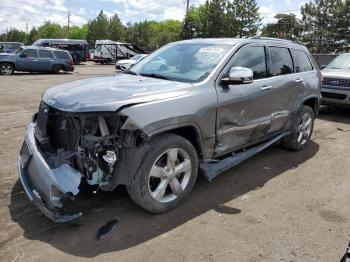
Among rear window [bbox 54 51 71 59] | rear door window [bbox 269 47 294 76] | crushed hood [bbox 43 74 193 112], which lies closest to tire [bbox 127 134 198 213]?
crushed hood [bbox 43 74 193 112]

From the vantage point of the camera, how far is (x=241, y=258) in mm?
3326

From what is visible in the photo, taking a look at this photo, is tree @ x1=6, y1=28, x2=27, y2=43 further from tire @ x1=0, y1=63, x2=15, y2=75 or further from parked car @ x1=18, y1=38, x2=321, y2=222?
parked car @ x1=18, y1=38, x2=321, y2=222

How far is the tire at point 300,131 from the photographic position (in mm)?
6090

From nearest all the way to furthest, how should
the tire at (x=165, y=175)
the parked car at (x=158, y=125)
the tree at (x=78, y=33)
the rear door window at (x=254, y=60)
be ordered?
the parked car at (x=158, y=125), the tire at (x=165, y=175), the rear door window at (x=254, y=60), the tree at (x=78, y=33)

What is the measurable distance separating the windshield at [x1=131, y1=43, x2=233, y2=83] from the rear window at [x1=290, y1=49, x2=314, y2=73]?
5.77 feet

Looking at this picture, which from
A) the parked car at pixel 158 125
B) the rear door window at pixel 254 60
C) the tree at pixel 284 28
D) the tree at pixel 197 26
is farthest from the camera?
the tree at pixel 197 26

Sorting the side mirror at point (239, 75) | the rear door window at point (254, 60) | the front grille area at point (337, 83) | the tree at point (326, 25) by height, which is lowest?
the front grille area at point (337, 83)

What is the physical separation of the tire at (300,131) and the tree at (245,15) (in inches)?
1928

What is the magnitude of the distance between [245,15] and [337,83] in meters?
46.7

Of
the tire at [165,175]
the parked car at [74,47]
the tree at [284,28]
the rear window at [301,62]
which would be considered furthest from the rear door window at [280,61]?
the tree at [284,28]

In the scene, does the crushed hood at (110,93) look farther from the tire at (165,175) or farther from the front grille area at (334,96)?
the front grille area at (334,96)

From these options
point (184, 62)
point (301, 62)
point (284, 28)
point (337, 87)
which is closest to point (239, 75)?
point (184, 62)

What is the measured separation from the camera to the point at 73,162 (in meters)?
3.77

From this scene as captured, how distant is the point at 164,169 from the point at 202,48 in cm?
180
